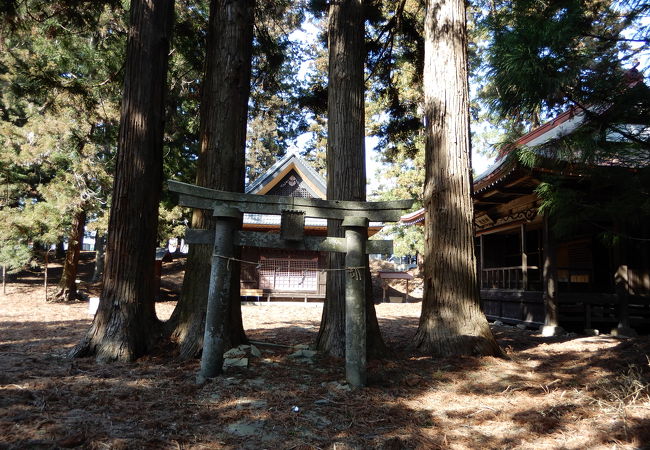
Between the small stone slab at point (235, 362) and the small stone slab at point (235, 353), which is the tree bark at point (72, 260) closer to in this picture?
the small stone slab at point (235, 353)

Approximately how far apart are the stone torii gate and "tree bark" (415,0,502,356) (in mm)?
1283

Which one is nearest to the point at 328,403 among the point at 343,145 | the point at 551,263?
the point at 343,145

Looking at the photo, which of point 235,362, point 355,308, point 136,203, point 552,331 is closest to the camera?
point 355,308

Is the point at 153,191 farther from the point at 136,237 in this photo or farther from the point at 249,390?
the point at 249,390

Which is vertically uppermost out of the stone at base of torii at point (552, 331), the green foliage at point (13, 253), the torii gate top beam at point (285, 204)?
the torii gate top beam at point (285, 204)

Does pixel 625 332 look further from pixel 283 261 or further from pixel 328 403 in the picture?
pixel 283 261

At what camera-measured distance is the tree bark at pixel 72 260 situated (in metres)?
13.3

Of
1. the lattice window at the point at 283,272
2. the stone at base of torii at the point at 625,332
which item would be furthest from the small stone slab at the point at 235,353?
the lattice window at the point at 283,272

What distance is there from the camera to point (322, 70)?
2783 cm

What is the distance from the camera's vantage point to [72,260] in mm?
13883

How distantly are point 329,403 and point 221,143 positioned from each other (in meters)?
3.46

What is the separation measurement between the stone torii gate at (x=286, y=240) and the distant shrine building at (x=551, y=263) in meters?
3.81

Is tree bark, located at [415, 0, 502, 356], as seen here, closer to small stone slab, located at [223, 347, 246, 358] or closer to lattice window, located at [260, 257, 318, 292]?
small stone slab, located at [223, 347, 246, 358]

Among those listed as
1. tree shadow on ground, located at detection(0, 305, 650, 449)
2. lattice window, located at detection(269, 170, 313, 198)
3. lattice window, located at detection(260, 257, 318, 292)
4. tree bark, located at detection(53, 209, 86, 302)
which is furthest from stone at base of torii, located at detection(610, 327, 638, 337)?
tree bark, located at detection(53, 209, 86, 302)
